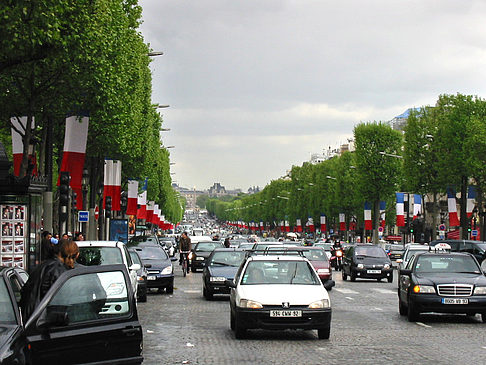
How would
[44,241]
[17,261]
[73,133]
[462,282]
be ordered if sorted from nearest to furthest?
[462,282], [17,261], [44,241], [73,133]

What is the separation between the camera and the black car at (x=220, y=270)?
29.5 m

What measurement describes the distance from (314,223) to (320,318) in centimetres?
12879

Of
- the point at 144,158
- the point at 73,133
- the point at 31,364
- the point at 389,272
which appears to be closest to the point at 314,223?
the point at 144,158

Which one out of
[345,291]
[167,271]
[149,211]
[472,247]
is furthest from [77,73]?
[149,211]

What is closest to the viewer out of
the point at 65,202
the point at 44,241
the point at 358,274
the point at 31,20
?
the point at 31,20

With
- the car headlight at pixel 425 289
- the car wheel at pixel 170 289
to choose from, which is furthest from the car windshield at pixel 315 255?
the car headlight at pixel 425 289

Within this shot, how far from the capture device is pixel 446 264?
74.9 ft

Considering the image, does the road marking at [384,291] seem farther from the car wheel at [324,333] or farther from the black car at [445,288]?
the car wheel at [324,333]

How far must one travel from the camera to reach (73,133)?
34.7 m

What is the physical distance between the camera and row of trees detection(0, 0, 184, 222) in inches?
776

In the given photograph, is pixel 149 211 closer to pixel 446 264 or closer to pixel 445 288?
pixel 446 264

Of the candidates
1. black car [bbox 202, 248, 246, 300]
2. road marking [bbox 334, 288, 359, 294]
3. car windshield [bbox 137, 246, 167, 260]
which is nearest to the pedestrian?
black car [bbox 202, 248, 246, 300]

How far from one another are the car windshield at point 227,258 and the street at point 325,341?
5.04 meters

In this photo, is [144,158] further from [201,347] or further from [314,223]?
[314,223]
